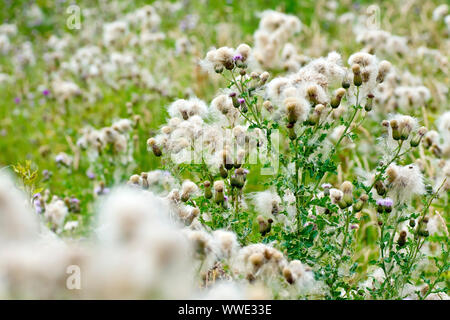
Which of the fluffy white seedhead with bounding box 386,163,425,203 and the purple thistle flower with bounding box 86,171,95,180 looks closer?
the fluffy white seedhead with bounding box 386,163,425,203

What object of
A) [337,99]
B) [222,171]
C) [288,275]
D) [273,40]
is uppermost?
[273,40]

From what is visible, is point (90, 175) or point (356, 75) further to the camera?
point (90, 175)

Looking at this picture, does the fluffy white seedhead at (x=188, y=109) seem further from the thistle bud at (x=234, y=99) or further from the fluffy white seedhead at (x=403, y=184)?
the fluffy white seedhead at (x=403, y=184)

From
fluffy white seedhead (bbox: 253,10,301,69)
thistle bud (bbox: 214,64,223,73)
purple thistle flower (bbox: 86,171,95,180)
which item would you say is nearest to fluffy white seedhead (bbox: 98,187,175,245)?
thistle bud (bbox: 214,64,223,73)

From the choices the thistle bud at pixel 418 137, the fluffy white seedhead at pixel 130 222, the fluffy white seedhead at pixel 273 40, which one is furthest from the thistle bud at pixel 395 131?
the fluffy white seedhead at pixel 273 40

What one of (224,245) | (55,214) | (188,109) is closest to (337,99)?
(188,109)

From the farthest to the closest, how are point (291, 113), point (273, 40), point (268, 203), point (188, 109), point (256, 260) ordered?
point (273, 40) → point (188, 109) → point (268, 203) → point (291, 113) → point (256, 260)

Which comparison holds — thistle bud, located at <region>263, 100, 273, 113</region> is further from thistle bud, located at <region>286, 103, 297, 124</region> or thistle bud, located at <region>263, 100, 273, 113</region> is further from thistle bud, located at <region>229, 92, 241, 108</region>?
thistle bud, located at <region>286, 103, 297, 124</region>

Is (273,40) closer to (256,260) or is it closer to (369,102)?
(369,102)

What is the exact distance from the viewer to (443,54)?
5.17m

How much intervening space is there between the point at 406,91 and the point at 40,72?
4.84m

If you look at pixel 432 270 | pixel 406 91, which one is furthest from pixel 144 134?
pixel 432 270
